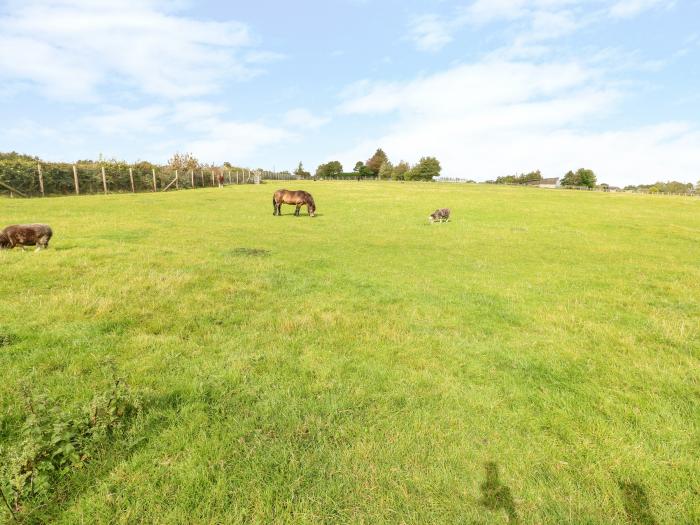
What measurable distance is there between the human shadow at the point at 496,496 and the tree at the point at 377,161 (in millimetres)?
149485

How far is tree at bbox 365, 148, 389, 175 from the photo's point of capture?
485 feet

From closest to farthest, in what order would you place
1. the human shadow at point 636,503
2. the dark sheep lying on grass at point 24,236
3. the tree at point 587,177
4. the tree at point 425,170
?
the human shadow at point 636,503 < the dark sheep lying on grass at point 24,236 < the tree at point 425,170 < the tree at point 587,177

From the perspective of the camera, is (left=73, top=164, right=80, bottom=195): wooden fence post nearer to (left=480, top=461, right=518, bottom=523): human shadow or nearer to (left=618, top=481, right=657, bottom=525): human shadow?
(left=480, top=461, right=518, bottom=523): human shadow

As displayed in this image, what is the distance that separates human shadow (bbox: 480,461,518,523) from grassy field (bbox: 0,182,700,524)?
0.02m

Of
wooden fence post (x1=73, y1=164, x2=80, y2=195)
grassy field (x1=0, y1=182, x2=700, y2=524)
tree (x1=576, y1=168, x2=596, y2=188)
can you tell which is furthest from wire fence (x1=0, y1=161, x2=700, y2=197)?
tree (x1=576, y1=168, x2=596, y2=188)

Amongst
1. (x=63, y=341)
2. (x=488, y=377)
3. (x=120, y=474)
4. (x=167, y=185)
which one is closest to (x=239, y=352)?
(x=120, y=474)

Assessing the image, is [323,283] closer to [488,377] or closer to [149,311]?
[149,311]

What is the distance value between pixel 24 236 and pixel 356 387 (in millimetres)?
12154

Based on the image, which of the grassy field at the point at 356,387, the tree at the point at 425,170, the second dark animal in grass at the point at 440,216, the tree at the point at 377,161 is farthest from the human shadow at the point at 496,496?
the tree at the point at 377,161

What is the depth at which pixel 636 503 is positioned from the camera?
332cm

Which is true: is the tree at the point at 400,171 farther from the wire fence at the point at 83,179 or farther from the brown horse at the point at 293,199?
the brown horse at the point at 293,199

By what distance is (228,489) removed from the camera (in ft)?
10.9

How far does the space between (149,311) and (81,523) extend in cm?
469

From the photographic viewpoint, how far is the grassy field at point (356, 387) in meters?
3.29
